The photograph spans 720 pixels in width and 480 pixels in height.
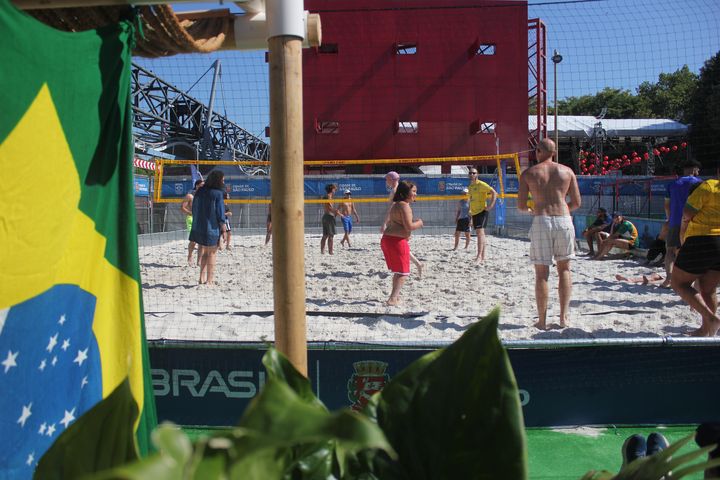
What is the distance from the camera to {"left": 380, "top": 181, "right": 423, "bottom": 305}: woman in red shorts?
5434 millimetres

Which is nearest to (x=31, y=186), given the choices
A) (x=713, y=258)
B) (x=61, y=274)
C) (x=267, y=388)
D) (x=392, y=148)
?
(x=61, y=274)

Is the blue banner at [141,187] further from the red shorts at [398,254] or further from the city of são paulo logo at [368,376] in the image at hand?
the city of são paulo logo at [368,376]

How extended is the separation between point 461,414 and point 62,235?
1182 mm

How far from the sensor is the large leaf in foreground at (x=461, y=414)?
654mm

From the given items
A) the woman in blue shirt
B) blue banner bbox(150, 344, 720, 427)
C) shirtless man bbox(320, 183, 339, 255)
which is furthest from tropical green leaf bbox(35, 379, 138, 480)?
shirtless man bbox(320, 183, 339, 255)

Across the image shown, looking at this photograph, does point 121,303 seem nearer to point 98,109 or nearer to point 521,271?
point 98,109

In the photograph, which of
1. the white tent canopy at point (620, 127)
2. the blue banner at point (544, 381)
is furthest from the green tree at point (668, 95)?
the blue banner at point (544, 381)

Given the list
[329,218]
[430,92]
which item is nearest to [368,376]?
[329,218]

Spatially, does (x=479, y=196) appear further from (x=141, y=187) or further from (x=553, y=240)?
(x=141, y=187)

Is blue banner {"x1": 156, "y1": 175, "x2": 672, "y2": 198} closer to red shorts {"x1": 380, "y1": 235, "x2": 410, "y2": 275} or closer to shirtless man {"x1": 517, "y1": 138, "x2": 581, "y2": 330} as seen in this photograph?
red shorts {"x1": 380, "y1": 235, "x2": 410, "y2": 275}

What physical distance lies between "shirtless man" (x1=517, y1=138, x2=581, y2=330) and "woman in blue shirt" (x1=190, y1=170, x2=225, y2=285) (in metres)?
3.85

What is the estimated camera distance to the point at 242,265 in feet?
27.5

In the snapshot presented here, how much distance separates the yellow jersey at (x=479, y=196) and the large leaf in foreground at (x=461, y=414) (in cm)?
858

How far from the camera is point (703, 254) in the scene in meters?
4.02
